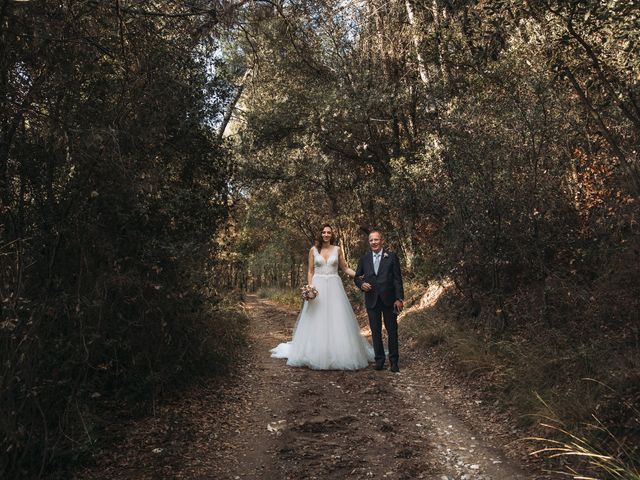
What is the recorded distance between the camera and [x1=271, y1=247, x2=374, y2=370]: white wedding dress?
8.56 meters

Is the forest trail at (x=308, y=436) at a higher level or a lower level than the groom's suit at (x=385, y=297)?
lower

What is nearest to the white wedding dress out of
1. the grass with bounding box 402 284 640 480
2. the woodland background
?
the woodland background

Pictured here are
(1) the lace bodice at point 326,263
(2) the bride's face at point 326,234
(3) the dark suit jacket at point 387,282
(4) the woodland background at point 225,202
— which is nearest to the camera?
(4) the woodland background at point 225,202

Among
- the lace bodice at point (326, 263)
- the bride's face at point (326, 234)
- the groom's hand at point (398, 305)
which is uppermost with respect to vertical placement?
the bride's face at point (326, 234)

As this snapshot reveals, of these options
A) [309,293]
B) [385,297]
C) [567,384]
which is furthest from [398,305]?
[567,384]

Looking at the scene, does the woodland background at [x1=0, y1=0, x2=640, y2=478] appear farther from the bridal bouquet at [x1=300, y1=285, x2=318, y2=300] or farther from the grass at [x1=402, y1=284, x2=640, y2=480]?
the bridal bouquet at [x1=300, y1=285, x2=318, y2=300]

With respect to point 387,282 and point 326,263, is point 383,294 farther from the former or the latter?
point 326,263

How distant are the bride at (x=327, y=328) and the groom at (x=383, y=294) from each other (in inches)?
20.1

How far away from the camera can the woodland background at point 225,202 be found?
13.5 feet

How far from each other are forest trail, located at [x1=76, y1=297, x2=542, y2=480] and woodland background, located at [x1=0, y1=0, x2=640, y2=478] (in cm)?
50

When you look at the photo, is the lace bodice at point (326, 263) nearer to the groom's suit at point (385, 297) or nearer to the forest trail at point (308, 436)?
the groom's suit at point (385, 297)

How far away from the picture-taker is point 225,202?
794cm

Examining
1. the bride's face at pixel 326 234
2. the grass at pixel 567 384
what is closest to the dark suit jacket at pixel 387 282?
the bride's face at pixel 326 234

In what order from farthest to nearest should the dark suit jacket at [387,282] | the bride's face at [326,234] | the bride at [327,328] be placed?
the bride's face at [326,234] → the bride at [327,328] → the dark suit jacket at [387,282]
